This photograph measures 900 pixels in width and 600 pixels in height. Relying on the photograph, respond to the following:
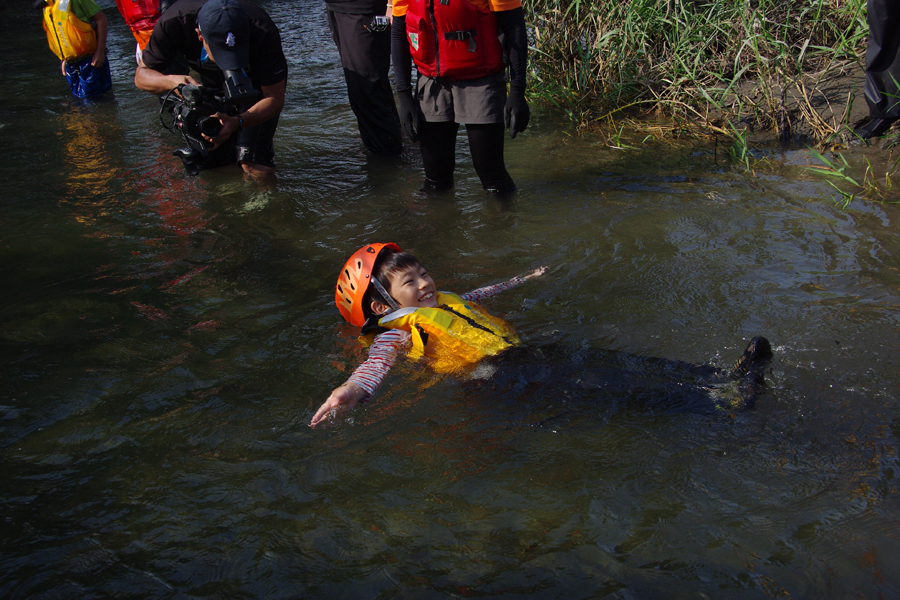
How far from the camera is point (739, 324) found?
3727 millimetres

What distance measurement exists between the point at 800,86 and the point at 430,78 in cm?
394

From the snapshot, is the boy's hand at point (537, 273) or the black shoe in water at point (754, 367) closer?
the black shoe in water at point (754, 367)

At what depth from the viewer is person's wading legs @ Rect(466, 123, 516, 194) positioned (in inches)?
191

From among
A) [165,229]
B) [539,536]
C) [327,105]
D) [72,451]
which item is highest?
[327,105]

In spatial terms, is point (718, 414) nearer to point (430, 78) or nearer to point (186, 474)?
point (186, 474)

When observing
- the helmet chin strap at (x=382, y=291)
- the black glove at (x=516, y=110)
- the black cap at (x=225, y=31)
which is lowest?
the helmet chin strap at (x=382, y=291)

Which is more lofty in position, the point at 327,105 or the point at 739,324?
the point at 327,105

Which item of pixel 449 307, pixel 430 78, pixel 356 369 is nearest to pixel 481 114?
pixel 430 78

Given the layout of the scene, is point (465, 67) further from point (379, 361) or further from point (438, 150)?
point (379, 361)

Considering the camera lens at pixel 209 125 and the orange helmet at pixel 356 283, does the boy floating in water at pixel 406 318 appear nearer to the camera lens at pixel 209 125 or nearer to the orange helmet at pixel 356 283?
the orange helmet at pixel 356 283

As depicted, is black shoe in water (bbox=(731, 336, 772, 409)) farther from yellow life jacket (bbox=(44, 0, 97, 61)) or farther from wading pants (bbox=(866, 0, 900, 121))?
yellow life jacket (bbox=(44, 0, 97, 61))

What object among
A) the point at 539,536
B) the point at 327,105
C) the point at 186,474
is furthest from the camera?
the point at 327,105

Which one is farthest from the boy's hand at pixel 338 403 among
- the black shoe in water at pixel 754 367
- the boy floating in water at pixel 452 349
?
the black shoe in water at pixel 754 367

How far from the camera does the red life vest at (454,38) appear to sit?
14.8 feet
